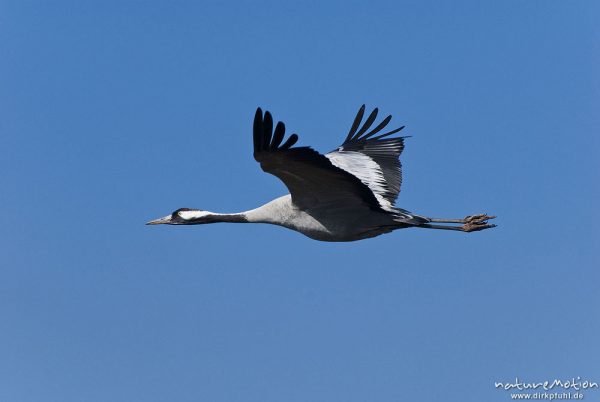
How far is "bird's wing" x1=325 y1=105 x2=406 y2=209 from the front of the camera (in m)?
14.3

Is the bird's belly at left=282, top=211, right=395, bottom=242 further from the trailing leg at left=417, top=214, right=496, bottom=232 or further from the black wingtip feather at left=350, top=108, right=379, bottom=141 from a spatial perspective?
the black wingtip feather at left=350, top=108, right=379, bottom=141

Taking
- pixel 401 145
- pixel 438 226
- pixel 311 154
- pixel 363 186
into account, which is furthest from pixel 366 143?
pixel 311 154

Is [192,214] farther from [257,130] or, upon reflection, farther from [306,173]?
[257,130]

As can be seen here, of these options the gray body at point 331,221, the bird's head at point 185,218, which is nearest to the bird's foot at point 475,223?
the gray body at point 331,221

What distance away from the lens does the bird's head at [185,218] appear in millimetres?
14344

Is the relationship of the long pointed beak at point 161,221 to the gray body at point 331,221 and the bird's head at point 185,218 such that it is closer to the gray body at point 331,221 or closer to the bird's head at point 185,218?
the bird's head at point 185,218

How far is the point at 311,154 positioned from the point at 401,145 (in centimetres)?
454

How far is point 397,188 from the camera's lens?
47.3 ft

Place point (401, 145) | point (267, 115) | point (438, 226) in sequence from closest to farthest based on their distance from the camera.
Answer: point (267, 115)
point (438, 226)
point (401, 145)

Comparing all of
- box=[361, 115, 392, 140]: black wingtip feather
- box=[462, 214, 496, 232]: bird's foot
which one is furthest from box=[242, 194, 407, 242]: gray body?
box=[361, 115, 392, 140]: black wingtip feather

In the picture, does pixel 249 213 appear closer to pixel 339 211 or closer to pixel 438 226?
pixel 339 211

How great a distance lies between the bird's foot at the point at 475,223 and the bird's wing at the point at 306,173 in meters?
1.74

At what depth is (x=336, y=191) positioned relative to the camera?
491 inches

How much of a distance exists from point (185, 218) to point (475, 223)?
4.44m
